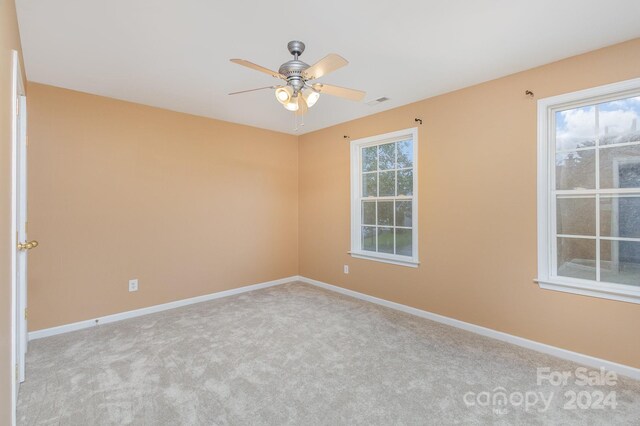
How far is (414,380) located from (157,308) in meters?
3.01

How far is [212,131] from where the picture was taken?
417 centimetres

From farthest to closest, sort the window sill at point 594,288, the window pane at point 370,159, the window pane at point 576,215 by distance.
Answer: the window pane at point 370,159 < the window pane at point 576,215 < the window sill at point 594,288

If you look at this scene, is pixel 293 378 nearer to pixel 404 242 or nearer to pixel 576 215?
pixel 404 242

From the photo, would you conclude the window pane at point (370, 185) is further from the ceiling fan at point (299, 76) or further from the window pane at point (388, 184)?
the ceiling fan at point (299, 76)

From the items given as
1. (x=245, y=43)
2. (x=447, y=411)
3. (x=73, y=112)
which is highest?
(x=245, y=43)

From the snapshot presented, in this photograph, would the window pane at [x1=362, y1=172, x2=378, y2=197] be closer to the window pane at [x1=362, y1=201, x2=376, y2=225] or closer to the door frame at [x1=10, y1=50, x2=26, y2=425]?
the window pane at [x1=362, y1=201, x2=376, y2=225]

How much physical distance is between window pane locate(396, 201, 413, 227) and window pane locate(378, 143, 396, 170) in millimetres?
490

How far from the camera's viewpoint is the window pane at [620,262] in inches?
92.3

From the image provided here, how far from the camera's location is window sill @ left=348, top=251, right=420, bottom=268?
11.9ft

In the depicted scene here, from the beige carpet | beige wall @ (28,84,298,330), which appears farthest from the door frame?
beige wall @ (28,84,298,330)

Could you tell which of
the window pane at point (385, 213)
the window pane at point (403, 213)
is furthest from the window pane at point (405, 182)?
the window pane at point (385, 213)

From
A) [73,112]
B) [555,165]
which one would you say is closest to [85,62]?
[73,112]

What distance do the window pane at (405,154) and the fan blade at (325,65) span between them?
6.71ft

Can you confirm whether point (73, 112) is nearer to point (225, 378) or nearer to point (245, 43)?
point (245, 43)
